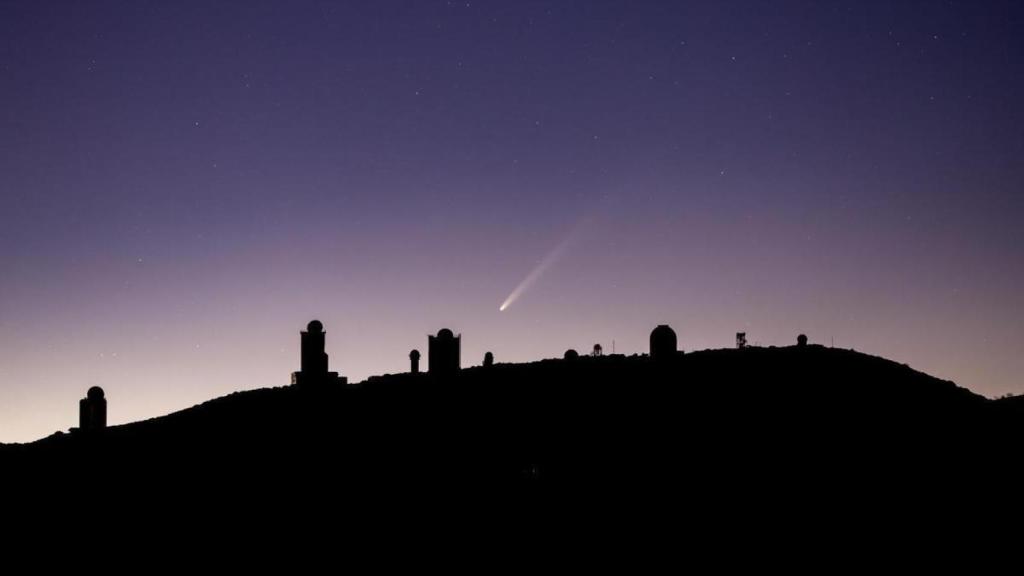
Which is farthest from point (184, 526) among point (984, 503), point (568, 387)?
point (984, 503)

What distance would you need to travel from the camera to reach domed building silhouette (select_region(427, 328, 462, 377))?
21.6 metres

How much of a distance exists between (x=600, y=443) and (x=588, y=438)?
1.26 ft

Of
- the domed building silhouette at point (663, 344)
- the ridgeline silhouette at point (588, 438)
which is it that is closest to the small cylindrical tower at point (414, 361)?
the ridgeline silhouette at point (588, 438)

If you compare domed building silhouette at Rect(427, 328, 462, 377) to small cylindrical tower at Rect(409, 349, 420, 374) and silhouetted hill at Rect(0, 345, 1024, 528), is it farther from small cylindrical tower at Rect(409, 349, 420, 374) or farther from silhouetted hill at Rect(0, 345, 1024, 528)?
small cylindrical tower at Rect(409, 349, 420, 374)

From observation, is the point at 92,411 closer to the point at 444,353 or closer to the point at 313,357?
the point at 313,357

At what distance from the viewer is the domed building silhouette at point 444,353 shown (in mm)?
21594

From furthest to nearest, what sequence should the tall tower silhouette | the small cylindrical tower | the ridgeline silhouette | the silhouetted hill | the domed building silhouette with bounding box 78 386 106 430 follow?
the small cylindrical tower, the domed building silhouette with bounding box 78 386 106 430, the tall tower silhouette, the ridgeline silhouette, the silhouetted hill

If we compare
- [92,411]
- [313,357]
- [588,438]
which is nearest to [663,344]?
[588,438]

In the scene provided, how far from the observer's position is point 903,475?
52.6 ft

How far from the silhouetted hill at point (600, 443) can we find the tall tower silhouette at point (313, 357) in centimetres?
43

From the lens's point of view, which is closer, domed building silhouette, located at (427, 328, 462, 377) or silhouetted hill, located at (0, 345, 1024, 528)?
silhouetted hill, located at (0, 345, 1024, 528)

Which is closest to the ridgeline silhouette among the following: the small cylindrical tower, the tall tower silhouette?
the tall tower silhouette

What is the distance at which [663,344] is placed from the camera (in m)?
21.0

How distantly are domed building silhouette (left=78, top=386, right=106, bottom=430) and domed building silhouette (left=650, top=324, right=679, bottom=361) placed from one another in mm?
16485
